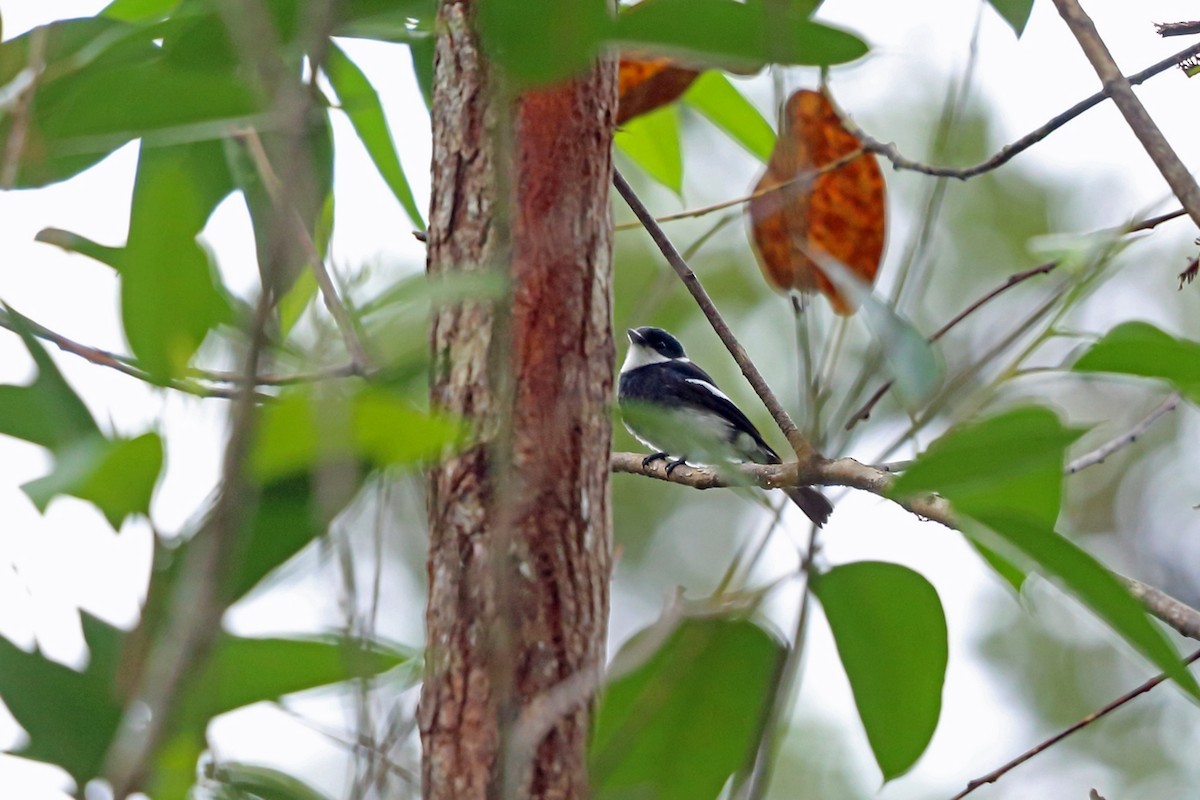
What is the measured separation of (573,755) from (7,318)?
1.79 feet

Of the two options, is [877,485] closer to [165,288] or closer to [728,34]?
[728,34]

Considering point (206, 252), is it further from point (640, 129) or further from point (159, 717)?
point (640, 129)

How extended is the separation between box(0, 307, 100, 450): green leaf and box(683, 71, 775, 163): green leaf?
1.56 metres

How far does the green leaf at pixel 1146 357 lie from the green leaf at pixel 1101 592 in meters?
0.28

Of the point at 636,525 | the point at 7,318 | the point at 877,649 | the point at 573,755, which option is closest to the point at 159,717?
the point at 7,318

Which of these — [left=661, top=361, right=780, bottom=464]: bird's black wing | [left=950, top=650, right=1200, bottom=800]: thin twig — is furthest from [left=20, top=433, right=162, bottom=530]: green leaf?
[left=661, top=361, right=780, bottom=464]: bird's black wing

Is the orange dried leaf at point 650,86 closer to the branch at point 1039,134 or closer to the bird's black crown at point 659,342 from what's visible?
the branch at point 1039,134

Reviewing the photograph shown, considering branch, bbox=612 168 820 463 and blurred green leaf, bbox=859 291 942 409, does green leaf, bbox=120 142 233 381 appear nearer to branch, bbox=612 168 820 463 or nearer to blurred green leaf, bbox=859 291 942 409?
blurred green leaf, bbox=859 291 942 409

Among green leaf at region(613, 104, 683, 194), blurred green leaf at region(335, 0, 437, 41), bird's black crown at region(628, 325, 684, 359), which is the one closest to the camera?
blurred green leaf at region(335, 0, 437, 41)

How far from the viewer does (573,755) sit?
Answer: 0.97 meters

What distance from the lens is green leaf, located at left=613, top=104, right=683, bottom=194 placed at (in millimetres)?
2215

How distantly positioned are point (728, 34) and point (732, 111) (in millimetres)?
1323

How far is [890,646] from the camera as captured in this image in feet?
3.34

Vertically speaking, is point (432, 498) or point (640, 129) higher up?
point (640, 129)
